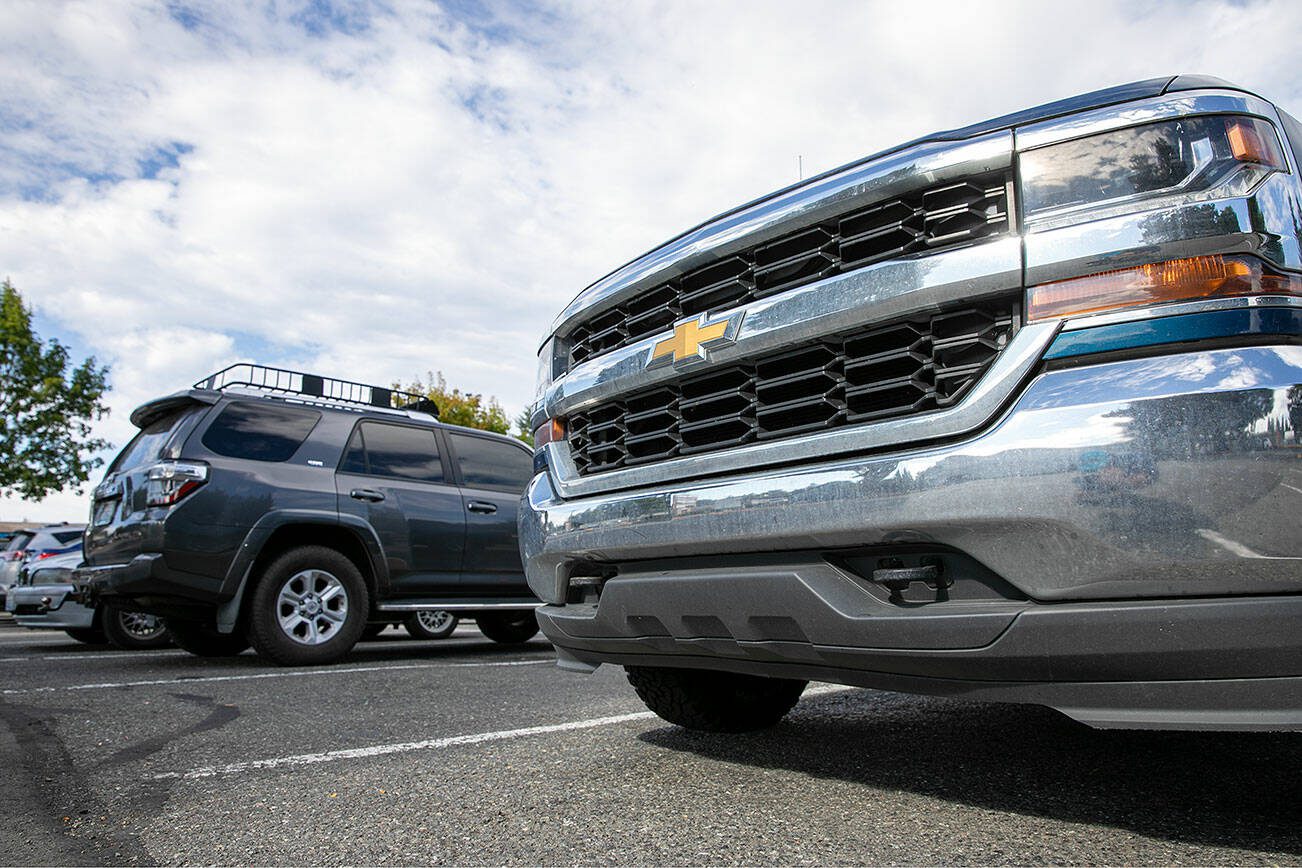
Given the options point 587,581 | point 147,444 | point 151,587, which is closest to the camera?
point 587,581

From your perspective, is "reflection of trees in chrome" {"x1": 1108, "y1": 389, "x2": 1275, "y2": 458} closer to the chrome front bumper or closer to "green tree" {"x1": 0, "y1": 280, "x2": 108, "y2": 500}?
the chrome front bumper

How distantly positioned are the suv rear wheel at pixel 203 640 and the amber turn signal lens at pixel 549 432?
4.47 metres

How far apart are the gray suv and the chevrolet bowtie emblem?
4.17 meters

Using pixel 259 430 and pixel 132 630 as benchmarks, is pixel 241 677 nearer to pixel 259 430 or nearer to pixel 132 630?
pixel 259 430

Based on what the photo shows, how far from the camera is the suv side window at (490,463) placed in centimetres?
724

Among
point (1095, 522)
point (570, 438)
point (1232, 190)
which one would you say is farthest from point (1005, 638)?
point (570, 438)

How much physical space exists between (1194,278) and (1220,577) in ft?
1.71

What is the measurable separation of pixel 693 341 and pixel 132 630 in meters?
7.27

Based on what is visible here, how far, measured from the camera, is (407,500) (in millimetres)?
6734

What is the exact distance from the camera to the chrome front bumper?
8.02 m

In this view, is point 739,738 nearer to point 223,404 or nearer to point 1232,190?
point 1232,190

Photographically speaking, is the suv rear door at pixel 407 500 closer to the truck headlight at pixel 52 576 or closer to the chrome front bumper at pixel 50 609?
the chrome front bumper at pixel 50 609

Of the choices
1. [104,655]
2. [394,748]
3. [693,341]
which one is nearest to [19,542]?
[104,655]

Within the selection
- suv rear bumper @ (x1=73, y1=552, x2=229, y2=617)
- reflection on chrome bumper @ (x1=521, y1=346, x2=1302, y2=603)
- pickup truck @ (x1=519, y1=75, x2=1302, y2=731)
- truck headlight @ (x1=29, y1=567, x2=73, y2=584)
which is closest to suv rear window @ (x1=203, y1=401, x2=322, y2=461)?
suv rear bumper @ (x1=73, y1=552, x2=229, y2=617)
